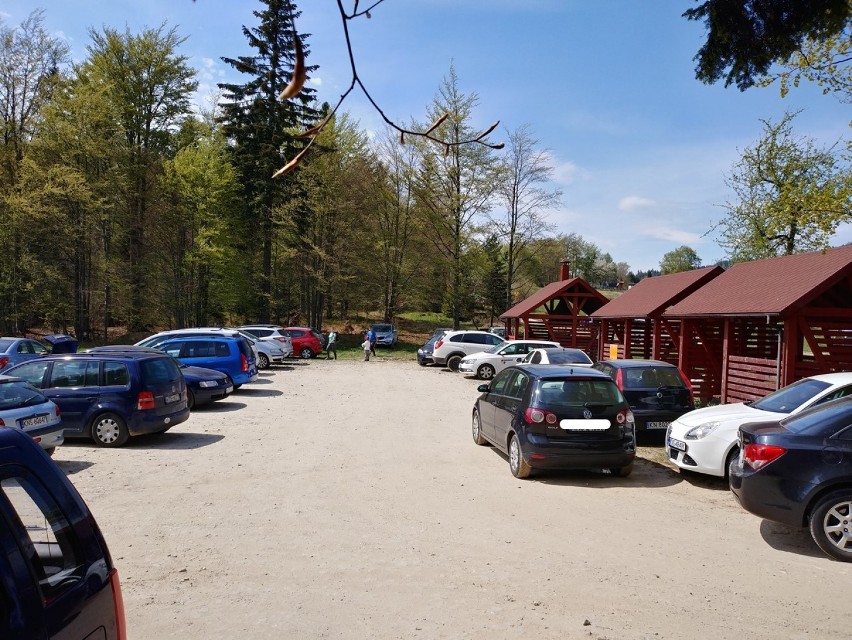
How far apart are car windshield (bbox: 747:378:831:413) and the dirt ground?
1.40 m

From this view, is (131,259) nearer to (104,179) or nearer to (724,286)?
(104,179)

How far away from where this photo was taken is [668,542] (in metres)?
5.86

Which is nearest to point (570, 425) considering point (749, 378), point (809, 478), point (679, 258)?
point (809, 478)

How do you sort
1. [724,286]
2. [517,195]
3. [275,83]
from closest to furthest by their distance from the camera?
[724,286]
[275,83]
[517,195]

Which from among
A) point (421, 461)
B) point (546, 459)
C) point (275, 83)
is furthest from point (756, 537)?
point (275, 83)

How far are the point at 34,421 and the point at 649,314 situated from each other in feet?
58.8

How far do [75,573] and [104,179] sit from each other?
3739 cm

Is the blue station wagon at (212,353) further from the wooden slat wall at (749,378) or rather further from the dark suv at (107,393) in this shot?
the wooden slat wall at (749,378)

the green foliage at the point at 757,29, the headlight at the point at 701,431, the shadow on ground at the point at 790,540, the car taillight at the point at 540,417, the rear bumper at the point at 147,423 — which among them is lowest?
the shadow on ground at the point at 790,540

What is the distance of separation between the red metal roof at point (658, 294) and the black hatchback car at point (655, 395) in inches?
381

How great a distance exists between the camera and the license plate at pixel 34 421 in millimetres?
8089

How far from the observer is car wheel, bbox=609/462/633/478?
841cm

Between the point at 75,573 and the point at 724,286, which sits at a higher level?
the point at 724,286

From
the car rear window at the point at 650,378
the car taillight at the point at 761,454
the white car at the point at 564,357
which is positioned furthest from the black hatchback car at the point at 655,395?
the white car at the point at 564,357
